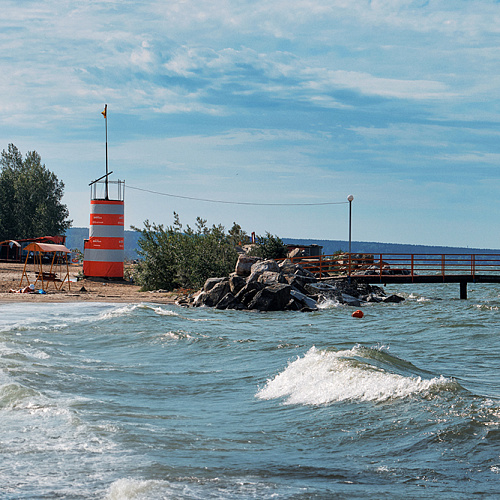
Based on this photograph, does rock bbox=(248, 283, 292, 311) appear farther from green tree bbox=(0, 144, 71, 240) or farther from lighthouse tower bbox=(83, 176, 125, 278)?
green tree bbox=(0, 144, 71, 240)

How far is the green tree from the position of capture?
65688mm

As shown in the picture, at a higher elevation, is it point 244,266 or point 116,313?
point 244,266

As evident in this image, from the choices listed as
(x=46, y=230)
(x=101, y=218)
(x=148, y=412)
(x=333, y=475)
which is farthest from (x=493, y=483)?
(x=46, y=230)

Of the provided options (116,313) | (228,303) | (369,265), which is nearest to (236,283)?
(228,303)

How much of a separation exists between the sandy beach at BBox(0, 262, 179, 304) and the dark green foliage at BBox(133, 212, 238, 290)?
120 cm

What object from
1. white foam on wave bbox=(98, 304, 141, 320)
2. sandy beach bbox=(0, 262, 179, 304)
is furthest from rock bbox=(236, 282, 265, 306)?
white foam on wave bbox=(98, 304, 141, 320)

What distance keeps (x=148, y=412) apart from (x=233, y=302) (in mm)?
17610

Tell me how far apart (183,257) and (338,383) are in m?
22.7

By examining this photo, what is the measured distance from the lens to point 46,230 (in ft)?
216

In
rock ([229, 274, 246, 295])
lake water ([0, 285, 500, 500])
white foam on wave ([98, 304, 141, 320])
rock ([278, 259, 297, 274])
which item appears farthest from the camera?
rock ([278, 259, 297, 274])

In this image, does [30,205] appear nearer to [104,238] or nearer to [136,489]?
[104,238]

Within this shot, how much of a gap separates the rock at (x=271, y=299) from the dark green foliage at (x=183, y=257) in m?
5.99

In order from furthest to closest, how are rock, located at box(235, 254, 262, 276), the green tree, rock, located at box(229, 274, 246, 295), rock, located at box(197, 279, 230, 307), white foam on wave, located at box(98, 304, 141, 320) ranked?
the green tree < rock, located at box(235, 254, 262, 276) < rock, located at box(229, 274, 246, 295) < rock, located at box(197, 279, 230, 307) < white foam on wave, located at box(98, 304, 141, 320)

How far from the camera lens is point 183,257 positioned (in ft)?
107
